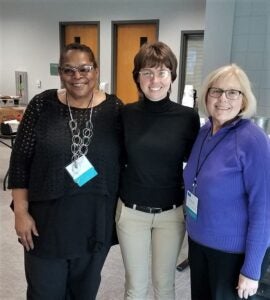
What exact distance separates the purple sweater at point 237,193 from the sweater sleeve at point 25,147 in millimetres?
644

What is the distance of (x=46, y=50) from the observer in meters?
6.46

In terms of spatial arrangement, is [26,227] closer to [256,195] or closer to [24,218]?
[24,218]

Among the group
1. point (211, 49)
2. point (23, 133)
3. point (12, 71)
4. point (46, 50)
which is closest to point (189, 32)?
point (211, 49)

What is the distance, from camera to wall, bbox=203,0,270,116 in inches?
142

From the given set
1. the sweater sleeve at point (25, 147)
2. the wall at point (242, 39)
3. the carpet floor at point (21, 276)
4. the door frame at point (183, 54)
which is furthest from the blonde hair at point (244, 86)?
the door frame at point (183, 54)

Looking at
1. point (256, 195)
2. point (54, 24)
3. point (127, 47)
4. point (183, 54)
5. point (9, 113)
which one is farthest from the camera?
point (54, 24)

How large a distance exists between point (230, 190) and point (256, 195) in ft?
0.29

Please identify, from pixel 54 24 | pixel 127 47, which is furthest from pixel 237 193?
pixel 54 24

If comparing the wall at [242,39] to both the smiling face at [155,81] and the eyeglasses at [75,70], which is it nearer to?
the smiling face at [155,81]

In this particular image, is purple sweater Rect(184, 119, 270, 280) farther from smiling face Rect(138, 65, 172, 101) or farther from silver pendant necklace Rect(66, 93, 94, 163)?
silver pendant necklace Rect(66, 93, 94, 163)

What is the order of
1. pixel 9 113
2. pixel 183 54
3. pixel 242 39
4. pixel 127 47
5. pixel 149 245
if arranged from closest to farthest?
pixel 149 245, pixel 242 39, pixel 183 54, pixel 9 113, pixel 127 47

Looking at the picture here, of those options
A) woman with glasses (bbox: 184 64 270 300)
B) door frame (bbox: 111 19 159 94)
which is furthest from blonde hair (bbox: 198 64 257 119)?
door frame (bbox: 111 19 159 94)

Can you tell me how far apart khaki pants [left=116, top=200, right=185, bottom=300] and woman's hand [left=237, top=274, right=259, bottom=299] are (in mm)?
364

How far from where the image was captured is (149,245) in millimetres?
1517
